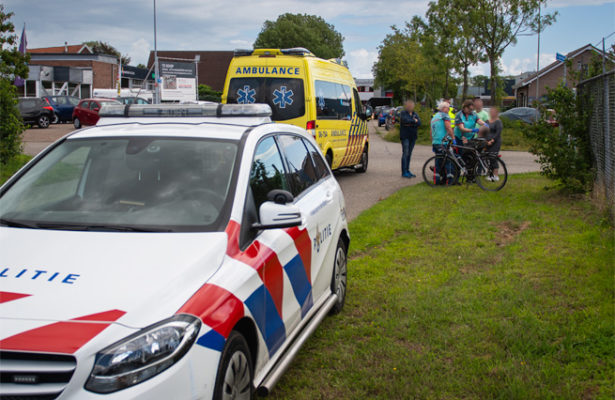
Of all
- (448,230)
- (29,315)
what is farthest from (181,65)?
(29,315)

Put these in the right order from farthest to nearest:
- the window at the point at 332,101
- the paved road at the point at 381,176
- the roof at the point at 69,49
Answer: the roof at the point at 69,49 → the window at the point at 332,101 → the paved road at the point at 381,176

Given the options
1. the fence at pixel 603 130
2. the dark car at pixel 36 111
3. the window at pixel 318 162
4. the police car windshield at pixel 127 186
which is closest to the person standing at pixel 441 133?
the fence at pixel 603 130

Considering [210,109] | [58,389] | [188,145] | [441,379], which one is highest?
[210,109]

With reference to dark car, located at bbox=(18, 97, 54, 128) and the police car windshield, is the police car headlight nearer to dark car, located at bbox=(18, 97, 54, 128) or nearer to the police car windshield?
the police car windshield

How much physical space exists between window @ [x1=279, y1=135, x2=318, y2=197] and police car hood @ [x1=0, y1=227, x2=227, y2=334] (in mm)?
1394

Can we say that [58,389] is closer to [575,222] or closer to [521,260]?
[521,260]

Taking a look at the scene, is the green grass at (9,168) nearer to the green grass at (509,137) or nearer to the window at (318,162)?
the window at (318,162)

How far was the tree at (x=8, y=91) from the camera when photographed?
41.6ft

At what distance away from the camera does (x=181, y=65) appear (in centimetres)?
4053

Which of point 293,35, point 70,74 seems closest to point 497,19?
point 70,74

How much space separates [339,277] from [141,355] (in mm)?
3073

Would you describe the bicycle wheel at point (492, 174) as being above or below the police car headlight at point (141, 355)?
above

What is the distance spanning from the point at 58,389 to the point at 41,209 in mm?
1557

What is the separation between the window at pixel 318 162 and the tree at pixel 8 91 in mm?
9408
